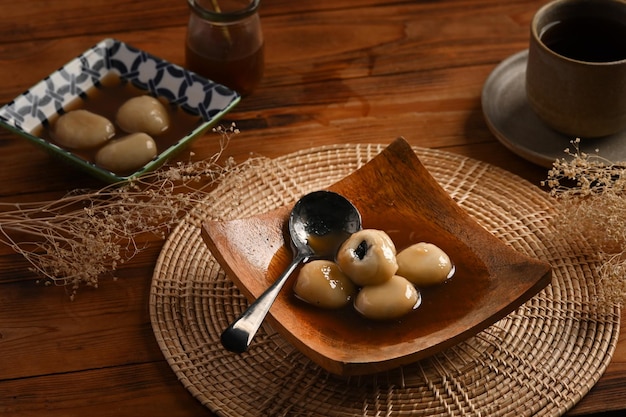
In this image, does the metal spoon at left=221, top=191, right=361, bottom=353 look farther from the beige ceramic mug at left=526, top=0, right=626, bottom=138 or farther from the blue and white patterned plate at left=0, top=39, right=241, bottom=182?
the beige ceramic mug at left=526, top=0, right=626, bottom=138

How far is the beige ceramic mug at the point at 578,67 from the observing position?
3.56 feet

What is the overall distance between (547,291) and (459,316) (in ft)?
0.51

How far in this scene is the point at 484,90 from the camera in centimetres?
126

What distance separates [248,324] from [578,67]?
551 millimetres

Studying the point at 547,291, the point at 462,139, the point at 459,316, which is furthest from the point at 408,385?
the point at 462,139

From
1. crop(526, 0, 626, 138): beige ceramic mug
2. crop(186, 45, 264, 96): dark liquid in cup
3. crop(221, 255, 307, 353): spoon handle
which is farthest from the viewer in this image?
crop(186, 45, 264, 96): dark liquid in cup

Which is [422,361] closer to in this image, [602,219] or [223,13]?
[602,219]

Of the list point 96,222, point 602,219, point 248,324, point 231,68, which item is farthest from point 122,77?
point 602,219

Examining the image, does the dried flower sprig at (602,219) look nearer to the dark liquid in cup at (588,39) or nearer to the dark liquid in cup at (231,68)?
the dark liquid in cup at (588,39)

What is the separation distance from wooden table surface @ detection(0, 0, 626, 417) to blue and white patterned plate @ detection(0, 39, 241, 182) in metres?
0.06

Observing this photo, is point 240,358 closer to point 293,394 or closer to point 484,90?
point 293,394

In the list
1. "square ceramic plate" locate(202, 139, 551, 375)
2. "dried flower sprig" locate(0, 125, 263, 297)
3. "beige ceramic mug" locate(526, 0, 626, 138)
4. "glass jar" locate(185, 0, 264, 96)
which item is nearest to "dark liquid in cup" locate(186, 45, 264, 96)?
"glass jar" locate(185, 0, 264, 96)

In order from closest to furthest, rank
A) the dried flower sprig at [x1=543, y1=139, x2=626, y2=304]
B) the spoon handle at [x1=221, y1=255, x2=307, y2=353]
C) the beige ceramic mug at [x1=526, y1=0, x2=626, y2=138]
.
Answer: the spoon handle at [x1=221, y1=255, x2=307, y2=353]
the dried flower sprig at [x1=543, y1=139, x2=626, y2=304]
the beige ceramic mug at [x1=526, y1=0, x2=626, y2=138]

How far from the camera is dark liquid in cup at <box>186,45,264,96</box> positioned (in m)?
1.23
